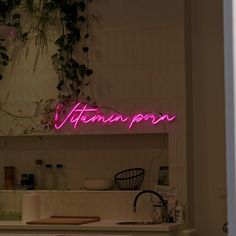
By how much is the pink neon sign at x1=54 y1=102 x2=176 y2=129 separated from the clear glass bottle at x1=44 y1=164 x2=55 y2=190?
431 millimetres

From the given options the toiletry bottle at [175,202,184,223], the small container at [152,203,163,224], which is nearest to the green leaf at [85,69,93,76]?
the small container at [152,203,163,224]

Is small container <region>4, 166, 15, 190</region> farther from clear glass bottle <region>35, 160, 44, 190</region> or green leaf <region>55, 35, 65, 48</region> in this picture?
green leaf <region>55, 35, 65, 48</region>

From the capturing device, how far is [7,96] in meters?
5.38

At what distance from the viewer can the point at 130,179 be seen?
16.6 ft

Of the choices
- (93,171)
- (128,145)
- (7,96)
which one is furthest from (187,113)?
(7,96)

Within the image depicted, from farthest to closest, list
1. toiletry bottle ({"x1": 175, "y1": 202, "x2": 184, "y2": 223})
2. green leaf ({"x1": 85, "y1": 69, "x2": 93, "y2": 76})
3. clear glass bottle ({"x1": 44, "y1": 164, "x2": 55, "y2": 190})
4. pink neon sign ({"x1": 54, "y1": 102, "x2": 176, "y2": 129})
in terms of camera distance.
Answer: clear glass bottle ({"x1": 44, "y1": 164, "x2": 55, "y2": 190})
green leaf ({"x1": 85, "y1": 69, "x2": 93, "y2": 76})
pink neon sign ({"x1": 54, "y1": 102, "x2": 176, "y2": 129})
toiletry bottle ({"x1": 175, "y1": 202, "x2": 184, "y2": 223})

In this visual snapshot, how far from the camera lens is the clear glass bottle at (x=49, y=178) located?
17.4 ft

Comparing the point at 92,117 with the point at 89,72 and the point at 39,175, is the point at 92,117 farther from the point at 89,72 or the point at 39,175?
the point at 39,175

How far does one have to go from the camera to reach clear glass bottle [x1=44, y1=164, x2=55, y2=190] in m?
5.29

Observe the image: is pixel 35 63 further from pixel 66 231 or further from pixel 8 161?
pixel 66 231

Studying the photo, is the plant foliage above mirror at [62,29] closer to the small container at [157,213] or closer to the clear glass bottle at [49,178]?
the clear glass bottle at [49,178]

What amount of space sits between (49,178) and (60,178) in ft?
0.35

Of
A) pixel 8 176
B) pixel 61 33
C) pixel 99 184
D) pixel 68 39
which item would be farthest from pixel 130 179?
pixel 61 33

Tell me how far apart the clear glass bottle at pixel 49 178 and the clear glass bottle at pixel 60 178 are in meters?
0.05
